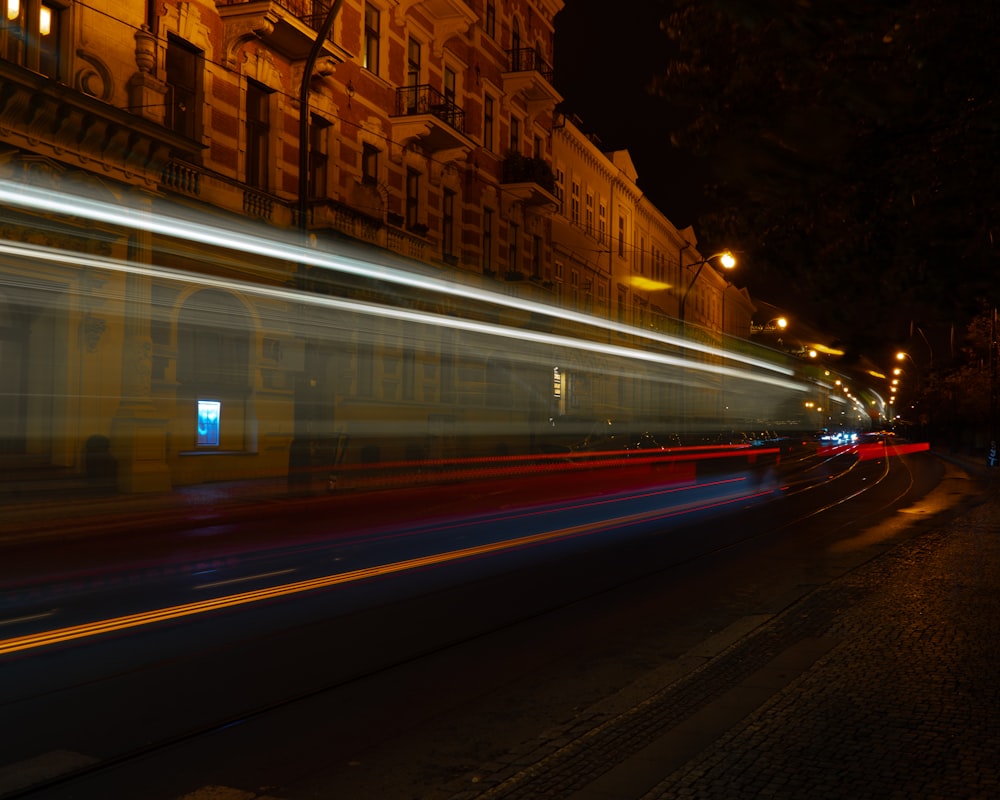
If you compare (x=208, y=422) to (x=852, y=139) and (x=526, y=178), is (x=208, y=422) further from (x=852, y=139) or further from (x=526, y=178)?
(x=526, y=178)

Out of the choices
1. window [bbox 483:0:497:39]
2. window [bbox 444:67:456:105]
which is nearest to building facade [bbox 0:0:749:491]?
window [bbox 444:67:456:105]

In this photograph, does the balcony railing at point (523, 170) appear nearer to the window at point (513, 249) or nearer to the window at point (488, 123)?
the window at point (488, 123)

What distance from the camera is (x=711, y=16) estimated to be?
942 centimetres

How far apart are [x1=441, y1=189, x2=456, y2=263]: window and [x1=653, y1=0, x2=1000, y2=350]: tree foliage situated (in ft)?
79.7

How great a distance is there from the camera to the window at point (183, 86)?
21688 millimetres

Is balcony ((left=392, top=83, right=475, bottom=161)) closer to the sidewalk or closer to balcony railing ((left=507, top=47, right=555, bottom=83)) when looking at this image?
balcony railing ((left=507, top=47, right=555, bottom=83))

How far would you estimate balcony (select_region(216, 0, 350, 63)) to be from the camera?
2286 centimetres

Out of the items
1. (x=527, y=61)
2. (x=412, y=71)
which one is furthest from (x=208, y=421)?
(x=527, y=61)

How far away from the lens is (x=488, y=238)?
122 ft

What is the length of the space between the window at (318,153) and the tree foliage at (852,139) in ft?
60.2

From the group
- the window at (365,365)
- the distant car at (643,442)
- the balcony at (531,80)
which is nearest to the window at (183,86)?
the window at (365,365)

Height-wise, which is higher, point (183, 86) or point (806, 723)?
point (183, 86)

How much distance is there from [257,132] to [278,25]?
2.60m

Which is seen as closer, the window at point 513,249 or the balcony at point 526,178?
the balcony at point 526,178
